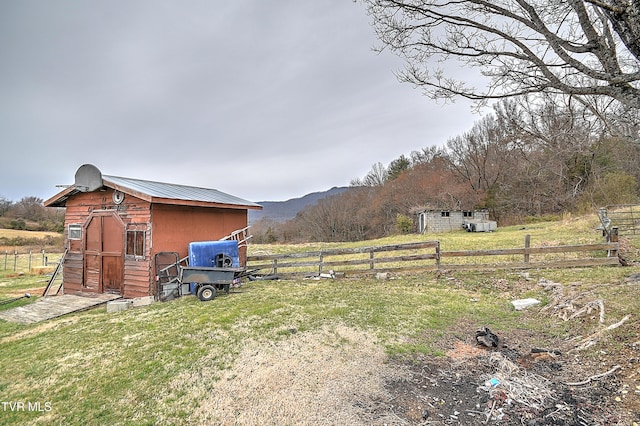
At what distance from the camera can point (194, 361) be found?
406 cm

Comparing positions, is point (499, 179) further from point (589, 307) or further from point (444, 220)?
point (589, 307)

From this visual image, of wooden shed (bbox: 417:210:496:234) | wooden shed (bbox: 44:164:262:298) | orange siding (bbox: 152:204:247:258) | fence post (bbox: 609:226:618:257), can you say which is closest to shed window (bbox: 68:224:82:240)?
wooden shed (bbox: 44:164:262:298)

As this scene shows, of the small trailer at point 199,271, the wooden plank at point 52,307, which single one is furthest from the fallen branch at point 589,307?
the wooden plank at point 52,307

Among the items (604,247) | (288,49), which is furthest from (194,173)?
(604,247)

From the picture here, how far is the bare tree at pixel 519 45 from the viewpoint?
3021 mm

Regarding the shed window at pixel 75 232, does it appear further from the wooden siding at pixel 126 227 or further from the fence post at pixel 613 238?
the fence post at pixel 613 238

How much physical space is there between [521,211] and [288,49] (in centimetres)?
3036

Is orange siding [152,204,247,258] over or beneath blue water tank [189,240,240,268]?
over

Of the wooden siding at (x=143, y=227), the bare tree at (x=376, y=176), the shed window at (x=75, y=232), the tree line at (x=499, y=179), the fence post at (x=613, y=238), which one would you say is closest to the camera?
the tree line at (x=499, y=179)

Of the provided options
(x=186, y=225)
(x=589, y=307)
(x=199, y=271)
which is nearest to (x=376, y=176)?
(x=186, y=225)

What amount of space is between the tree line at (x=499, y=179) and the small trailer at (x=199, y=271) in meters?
7.11

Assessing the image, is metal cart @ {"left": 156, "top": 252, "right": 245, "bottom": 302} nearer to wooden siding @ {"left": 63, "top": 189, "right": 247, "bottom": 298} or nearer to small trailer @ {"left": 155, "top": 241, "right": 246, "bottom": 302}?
small trailer @ {"left": 155, "top": 241, "right": 246, "bottom": 302}

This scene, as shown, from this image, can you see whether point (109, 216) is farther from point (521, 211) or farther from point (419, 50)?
point (521, 211)

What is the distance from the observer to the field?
9.71 feet
